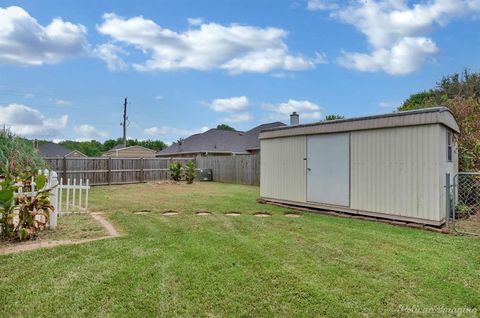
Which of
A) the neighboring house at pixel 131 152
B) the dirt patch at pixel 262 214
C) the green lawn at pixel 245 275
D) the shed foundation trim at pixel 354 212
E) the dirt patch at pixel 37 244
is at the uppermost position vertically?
the neighboring house at pixel 131 152

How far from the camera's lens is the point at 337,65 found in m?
14.3

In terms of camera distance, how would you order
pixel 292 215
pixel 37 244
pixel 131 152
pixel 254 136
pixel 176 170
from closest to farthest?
pixel 37 244 → pixel 292 215 → pixel 176 170 → pixel 254 136 → pixel 131 152

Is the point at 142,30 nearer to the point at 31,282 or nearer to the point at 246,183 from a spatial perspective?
the point at 246,183

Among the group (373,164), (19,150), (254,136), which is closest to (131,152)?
(254,136)

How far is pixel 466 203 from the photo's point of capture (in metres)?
7.92

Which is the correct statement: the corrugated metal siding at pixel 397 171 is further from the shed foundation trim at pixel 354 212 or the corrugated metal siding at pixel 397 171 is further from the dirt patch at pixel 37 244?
the dirt patch at pixel 37 244

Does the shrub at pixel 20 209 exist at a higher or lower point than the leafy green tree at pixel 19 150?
lower

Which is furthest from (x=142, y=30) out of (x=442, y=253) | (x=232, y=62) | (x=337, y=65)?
(x=442, y=253)

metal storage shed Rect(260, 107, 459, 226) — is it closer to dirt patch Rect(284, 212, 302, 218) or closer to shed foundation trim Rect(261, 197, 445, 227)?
shed foundation trim Rect(261, 197, 445, 227)

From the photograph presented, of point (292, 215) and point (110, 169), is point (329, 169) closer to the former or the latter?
point (292, 215)

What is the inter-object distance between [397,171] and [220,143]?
19.5 m

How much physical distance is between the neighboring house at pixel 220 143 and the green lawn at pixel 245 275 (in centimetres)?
1759

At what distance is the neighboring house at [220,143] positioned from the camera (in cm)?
2439

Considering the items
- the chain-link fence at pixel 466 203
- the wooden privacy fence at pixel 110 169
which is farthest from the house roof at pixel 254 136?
the chain-link fence at pixel 466 203
